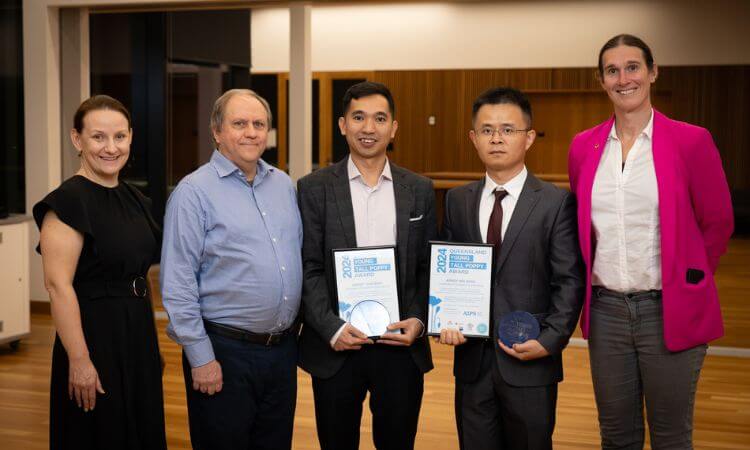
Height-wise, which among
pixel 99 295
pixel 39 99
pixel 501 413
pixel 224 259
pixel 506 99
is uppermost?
pixel 39 99

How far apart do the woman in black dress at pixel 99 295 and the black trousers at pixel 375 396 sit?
584 mm

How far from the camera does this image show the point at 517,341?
2707 mm

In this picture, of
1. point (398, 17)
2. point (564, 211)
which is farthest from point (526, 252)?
point (398, 17)

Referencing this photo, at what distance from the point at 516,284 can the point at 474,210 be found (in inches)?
11.1

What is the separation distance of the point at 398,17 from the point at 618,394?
678cm

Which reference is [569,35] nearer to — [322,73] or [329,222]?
[322,73]

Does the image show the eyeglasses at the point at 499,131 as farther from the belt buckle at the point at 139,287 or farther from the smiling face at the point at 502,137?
the belt buckle at the point at 139,287

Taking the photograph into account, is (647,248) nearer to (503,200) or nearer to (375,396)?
(503,200)

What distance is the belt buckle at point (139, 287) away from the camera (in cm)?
279

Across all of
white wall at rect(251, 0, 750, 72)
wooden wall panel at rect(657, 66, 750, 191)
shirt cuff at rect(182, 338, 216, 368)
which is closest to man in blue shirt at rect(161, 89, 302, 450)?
shirt cuff at rect(182, 338, 216, 368)

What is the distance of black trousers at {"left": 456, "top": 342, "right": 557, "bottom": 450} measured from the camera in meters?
2.73

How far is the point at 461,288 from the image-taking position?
8.93 ft

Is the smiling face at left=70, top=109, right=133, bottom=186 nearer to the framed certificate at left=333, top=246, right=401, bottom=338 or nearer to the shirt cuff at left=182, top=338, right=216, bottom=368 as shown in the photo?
the shirt cuff at left=182, top=338, right=216, bottom=368

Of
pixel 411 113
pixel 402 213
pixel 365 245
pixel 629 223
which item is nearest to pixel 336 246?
pixel 365 245
